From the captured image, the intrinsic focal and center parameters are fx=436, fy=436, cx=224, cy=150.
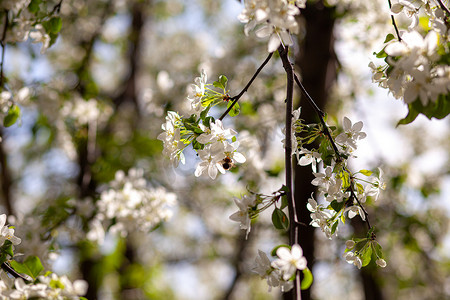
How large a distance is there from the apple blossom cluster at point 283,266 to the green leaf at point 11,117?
5.02 feet

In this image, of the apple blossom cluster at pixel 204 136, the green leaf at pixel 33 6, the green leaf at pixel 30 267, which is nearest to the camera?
the apple blossom cluster at pixel 204 136

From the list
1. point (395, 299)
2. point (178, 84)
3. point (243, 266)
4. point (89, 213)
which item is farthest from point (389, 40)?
point (395, 299)

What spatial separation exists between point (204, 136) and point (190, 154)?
299 centimetres

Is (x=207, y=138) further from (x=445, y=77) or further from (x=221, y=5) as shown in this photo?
(x=221, y=5)

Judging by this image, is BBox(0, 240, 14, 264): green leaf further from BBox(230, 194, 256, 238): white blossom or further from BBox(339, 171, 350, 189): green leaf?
BBox(339, 171, 350, 189): green leaf

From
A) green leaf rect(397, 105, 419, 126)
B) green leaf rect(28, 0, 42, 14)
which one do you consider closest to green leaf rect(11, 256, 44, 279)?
green leaf rect(28, 0, 42, 14)

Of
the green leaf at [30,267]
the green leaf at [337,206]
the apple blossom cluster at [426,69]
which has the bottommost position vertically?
the green leaf at [30,267]

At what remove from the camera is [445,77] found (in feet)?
3.42

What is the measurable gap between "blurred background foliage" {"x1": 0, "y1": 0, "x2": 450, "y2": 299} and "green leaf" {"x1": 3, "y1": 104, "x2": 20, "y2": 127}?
0.39 metres

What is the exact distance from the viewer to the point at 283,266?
1.13 m

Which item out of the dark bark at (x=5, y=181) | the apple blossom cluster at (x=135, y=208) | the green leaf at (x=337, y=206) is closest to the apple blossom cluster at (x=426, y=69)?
the green leaf at (x=337, y=206)

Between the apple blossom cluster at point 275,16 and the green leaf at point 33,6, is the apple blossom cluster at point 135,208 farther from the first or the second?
the apple blossom cluster at point 275,16

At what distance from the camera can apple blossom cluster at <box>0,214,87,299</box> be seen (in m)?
1.44

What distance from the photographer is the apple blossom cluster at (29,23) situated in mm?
2012
